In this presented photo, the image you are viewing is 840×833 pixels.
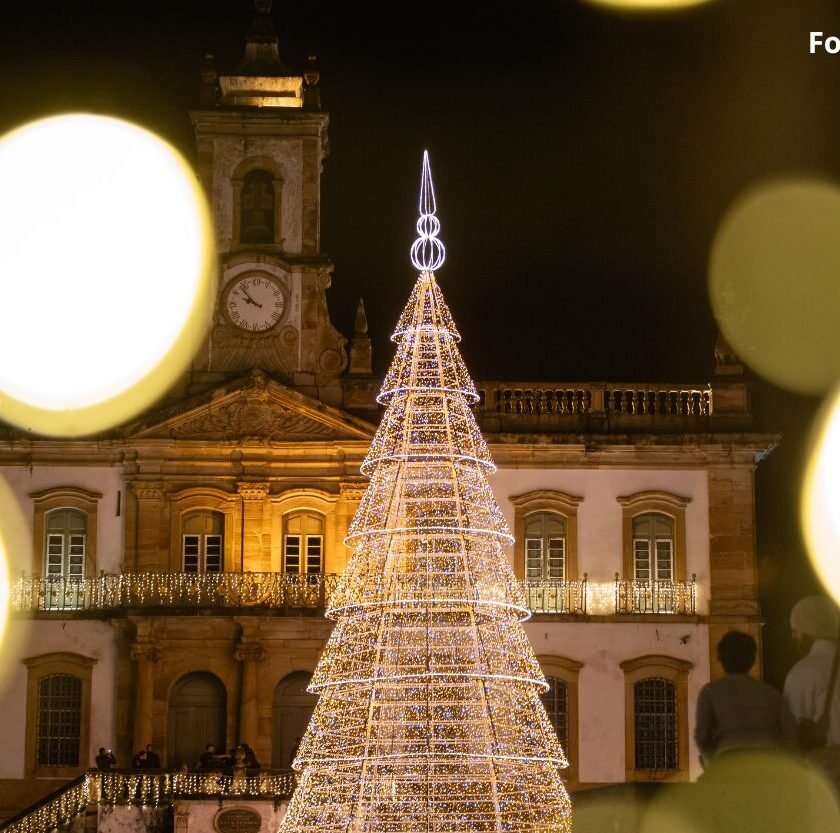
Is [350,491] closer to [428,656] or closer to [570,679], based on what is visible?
[570,679]

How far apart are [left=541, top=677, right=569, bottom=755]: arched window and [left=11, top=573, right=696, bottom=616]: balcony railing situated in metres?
1.15

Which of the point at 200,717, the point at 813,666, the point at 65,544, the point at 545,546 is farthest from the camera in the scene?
the point at 545,546

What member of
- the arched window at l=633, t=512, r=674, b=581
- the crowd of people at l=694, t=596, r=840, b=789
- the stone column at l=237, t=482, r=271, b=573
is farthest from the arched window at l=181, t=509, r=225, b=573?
the crowd of people at l=694, t=596, r=840, b=789

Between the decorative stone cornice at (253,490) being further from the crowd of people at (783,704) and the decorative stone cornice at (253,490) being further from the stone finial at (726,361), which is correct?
the crowd of people at (783,704)

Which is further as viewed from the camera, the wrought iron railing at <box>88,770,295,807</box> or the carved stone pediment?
the carved stone pediment

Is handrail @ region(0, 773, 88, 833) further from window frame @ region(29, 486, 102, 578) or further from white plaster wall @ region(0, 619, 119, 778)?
window frame @ region(29, 486, 102, 578)

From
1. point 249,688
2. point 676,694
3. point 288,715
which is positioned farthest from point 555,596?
point 249,688

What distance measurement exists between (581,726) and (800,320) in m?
8.51

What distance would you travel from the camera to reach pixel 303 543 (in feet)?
108

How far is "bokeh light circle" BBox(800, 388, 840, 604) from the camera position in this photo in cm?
3531

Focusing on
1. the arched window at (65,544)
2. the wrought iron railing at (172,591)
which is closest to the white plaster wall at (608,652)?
the wrought iron railing at (172,591)

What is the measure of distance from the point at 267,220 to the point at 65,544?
6.10m

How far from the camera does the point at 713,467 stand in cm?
3359

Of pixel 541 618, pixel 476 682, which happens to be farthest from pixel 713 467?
pixel 476 682
